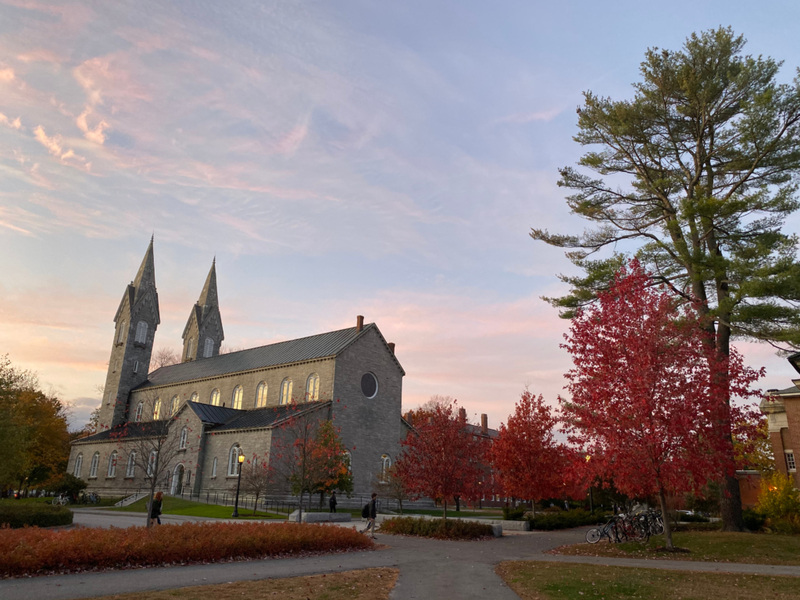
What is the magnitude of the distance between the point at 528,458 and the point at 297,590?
20020mm

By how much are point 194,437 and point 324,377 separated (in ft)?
37.4

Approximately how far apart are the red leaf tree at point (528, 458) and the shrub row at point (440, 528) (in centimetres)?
533

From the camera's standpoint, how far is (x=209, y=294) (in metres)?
72.9

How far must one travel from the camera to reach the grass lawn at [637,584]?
406 inches

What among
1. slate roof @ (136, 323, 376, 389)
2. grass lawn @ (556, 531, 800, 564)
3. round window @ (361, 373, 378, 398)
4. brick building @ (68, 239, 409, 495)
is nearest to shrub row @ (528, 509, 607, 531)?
grass lawn @ (556, 531, 800, 564)

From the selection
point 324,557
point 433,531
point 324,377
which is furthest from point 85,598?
point 324,377

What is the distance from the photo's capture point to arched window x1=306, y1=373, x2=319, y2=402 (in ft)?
143

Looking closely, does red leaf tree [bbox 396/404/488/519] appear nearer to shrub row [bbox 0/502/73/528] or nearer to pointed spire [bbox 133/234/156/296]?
shrub row [bbox 0/502/73/528]

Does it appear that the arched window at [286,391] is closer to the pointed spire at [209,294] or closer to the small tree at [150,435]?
the small tree at [150,435]

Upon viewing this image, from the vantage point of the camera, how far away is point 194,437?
42.7 meters

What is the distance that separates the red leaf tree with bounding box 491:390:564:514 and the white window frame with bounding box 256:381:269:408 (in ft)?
84.8

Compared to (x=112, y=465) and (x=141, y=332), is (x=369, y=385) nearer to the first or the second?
(x=112, y=465)

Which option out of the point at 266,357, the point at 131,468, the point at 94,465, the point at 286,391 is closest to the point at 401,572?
the point at 286,391

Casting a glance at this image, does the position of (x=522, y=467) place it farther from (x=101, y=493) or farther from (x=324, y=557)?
(x=101, y=493)
